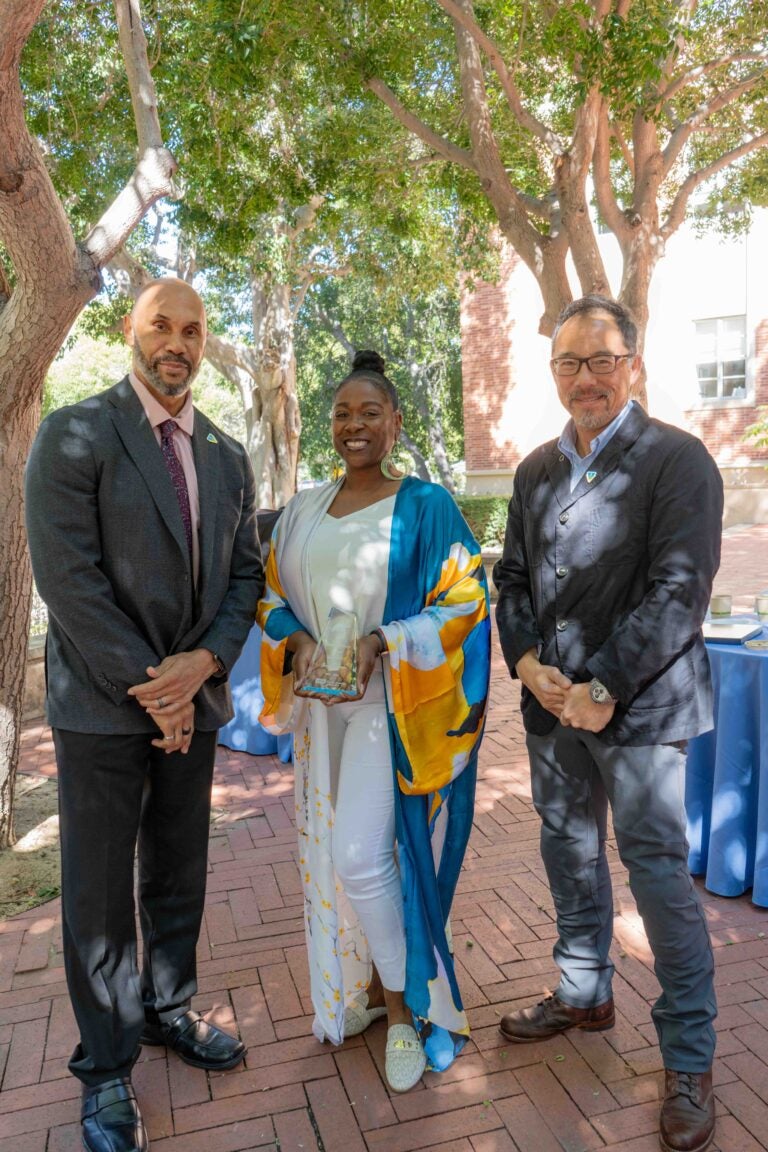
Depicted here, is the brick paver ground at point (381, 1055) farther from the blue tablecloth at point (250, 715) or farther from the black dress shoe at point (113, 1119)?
the blue tablecloth at point (250, 715)

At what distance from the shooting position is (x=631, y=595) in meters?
2.69

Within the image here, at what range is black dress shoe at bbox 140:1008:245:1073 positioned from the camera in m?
2.99

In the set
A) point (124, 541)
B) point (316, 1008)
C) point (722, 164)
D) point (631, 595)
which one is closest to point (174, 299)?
point (124, 541)

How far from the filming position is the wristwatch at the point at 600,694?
2607 millimetres

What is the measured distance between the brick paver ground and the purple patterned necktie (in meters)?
1.66

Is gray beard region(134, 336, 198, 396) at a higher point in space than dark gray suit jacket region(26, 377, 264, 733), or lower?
higher

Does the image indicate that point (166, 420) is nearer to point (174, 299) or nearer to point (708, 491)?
point (174, 299)

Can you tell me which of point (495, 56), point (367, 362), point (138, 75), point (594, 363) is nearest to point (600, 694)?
point (594, 363)

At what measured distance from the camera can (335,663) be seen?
261 centimetres

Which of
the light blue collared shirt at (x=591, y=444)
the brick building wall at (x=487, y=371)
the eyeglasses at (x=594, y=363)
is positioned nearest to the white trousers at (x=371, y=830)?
the light blue collared shirt at (x=591, y=444)

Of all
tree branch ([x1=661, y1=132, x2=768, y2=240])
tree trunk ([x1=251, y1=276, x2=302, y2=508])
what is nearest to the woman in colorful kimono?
tree branch ([x1=661, y1=132, x2=768, y2=240])

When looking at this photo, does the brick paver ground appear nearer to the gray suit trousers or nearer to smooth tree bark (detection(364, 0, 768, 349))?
the gray suit trousers

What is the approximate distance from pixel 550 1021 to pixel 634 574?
150 centimetres

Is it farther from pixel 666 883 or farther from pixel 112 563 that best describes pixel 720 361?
pixel 112 563
